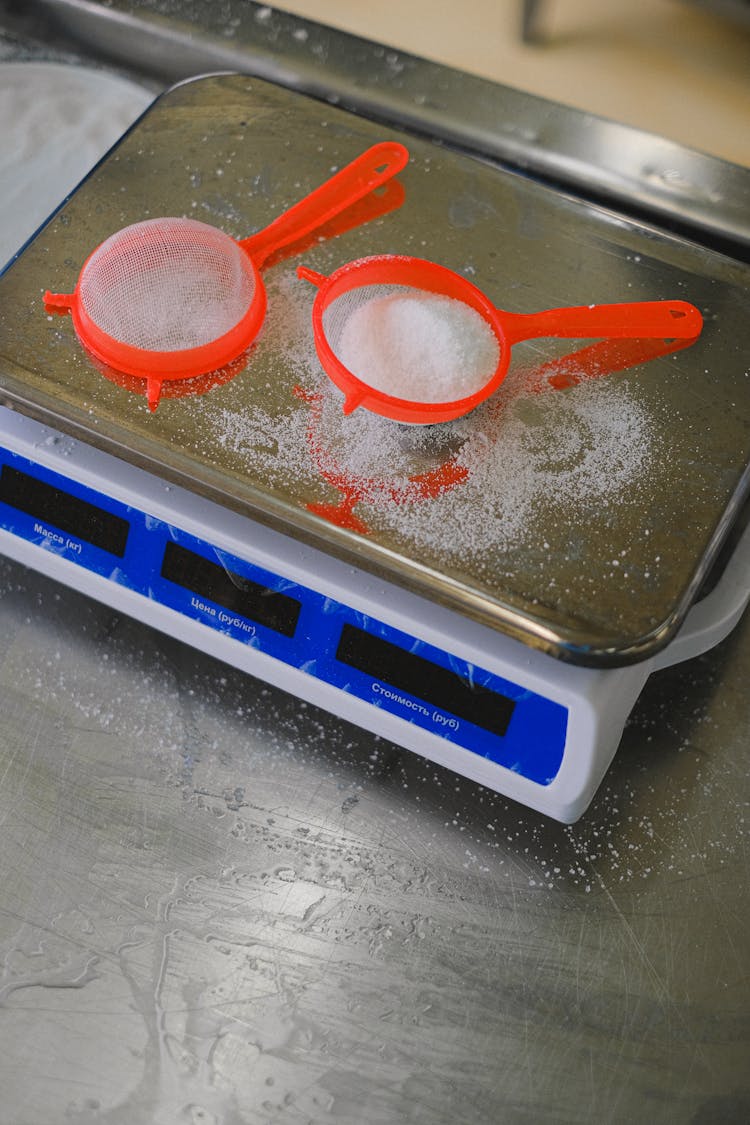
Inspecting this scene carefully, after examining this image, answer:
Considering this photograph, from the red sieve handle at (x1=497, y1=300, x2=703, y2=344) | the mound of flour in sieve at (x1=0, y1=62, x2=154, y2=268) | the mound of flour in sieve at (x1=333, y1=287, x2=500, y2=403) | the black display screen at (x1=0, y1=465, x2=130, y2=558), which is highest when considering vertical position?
the red sieve handle at (x1=497, y1=300, x2=703, y2=344)

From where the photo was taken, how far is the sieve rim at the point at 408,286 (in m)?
0.93

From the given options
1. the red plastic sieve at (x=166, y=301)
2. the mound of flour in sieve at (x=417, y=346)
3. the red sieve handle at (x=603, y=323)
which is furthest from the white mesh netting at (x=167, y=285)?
the red sieve handle at (x=603, y=323)

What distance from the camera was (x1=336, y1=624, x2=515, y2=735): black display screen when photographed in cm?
96

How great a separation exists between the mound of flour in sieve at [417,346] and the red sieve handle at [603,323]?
0.11 feet

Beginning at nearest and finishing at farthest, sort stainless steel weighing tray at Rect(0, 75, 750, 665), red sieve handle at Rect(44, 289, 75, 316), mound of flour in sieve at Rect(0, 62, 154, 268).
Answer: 1. stainless steel weighing tray at Rect(0, 75, 750, 665)
2. red sieve handle at Rect(44, 289, 75, 316)
3. mound of flour in sieve at Rect(0, 62, 154, 268)

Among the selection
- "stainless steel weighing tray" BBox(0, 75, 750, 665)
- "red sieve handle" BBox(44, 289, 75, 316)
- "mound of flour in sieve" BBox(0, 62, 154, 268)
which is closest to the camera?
"stainless steel weighing tray" BBox(0, 75, 750, 665)

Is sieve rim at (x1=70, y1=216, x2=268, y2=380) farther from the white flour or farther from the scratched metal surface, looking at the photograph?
the scratched metal surface

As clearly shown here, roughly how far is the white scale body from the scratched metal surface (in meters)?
0.10

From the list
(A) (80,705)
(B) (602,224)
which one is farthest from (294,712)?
(B) (602,224)

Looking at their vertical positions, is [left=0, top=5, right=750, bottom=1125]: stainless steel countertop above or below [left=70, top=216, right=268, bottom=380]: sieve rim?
below

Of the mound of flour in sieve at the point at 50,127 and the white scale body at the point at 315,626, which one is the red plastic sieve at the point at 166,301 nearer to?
the white scale body at the point at 315,626

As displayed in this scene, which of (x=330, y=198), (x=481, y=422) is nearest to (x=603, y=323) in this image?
(x=481, y=422)

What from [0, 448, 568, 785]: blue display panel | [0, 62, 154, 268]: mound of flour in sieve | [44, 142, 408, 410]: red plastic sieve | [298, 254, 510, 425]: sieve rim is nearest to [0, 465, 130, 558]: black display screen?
[0, 448, 568, 785]: blue display panel

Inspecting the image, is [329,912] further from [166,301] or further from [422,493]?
[166,301]
